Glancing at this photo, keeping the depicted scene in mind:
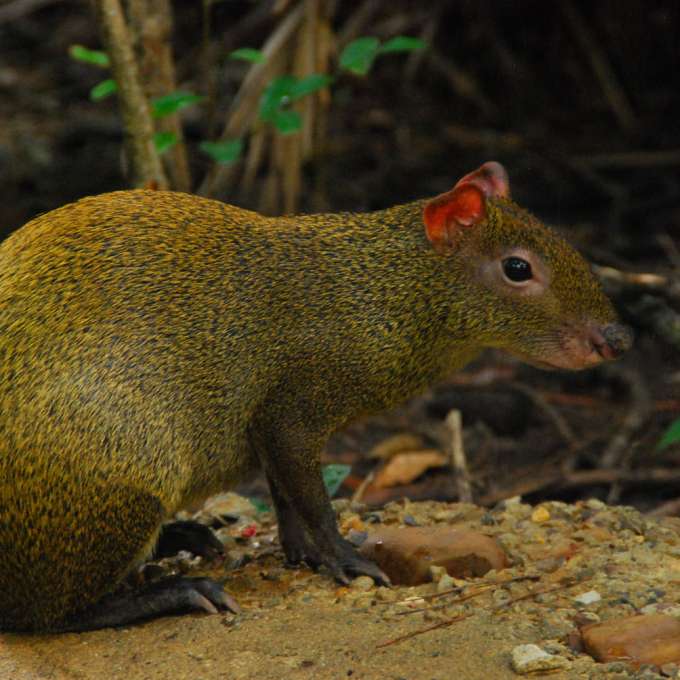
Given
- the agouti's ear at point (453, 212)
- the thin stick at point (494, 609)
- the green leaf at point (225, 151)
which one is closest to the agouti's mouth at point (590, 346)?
the agouti's ear at point (453, 212)

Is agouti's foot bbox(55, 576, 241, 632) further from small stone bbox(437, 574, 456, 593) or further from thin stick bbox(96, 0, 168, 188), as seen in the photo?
thin stick bbox(96, 0, 168, 188)

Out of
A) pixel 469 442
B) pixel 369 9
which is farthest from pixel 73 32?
pixel 469 442

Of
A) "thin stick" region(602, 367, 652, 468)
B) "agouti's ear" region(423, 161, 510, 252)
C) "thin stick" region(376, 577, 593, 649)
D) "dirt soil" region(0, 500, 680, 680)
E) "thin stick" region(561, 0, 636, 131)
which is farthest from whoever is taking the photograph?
"thin stick" region(561, 0, 636, 131)

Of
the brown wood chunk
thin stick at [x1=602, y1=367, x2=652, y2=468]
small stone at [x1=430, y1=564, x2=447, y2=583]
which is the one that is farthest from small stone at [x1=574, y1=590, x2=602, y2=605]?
thin stick at [x1=602, y1=367, x2=652, y2=468]

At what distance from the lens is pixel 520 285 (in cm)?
511

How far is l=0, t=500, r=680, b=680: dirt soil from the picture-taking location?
160 inches

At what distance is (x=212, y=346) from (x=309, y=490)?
672 mm

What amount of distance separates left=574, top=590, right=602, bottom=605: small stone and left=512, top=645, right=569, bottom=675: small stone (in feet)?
1.51

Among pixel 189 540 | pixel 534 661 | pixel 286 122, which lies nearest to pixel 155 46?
pixel 286 122

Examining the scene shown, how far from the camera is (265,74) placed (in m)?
7.93

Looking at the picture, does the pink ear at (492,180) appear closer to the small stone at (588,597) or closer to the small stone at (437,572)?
the small stone at (437,572)

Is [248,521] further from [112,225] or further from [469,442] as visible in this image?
[469,442]

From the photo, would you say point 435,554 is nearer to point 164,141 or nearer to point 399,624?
point 399,624

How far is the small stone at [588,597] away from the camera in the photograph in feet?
14.5
